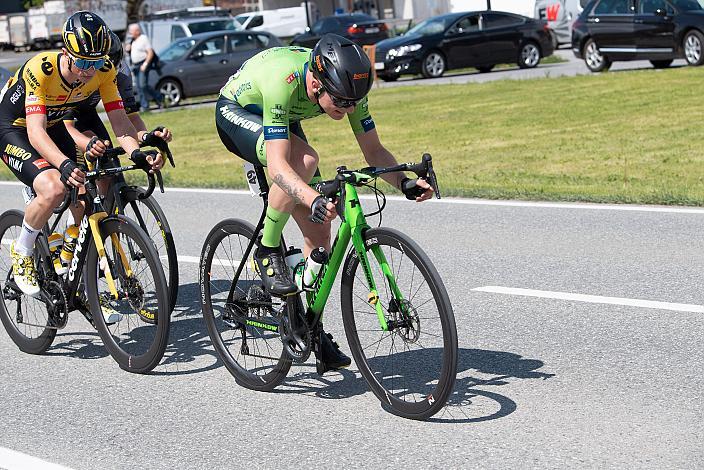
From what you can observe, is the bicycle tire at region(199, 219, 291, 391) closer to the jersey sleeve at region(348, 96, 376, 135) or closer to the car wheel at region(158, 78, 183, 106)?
the jersey sleeve at region(348, 96, 376, 135)

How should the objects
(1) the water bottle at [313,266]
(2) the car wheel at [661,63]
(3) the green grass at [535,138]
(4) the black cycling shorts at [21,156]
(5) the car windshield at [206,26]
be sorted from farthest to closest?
1. (5) the car windshield at [206,26]
2. (2) the car wheel at [661,63]
3. (3) the green grass at [535,138]
4. (4) the black cycling shorts at [21,156]
5. (1) the water bottle at [313,266]

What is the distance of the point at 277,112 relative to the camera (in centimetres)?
557

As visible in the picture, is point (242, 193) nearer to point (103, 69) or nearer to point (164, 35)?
point (103, 69)

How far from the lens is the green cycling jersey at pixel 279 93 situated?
18.3 feet

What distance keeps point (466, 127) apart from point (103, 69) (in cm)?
1177

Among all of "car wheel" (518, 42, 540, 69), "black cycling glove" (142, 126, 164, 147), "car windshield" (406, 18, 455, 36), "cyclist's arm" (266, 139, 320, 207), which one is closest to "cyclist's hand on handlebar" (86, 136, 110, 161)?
"black cycling glove" (142, 126, 164, 147)

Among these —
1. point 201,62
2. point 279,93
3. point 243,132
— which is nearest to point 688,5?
point 201,62

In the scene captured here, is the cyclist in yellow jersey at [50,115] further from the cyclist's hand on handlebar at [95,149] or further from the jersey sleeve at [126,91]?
the jersey sleeve at [126,91]

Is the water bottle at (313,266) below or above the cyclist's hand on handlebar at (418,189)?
below

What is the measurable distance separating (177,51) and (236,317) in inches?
903

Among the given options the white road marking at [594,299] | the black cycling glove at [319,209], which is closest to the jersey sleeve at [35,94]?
the black cycling glove at [319,209]

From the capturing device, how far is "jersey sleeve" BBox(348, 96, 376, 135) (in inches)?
229

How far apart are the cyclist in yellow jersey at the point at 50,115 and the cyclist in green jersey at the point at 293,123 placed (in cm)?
84

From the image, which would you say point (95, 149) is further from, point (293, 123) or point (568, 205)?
point (568, 205)
